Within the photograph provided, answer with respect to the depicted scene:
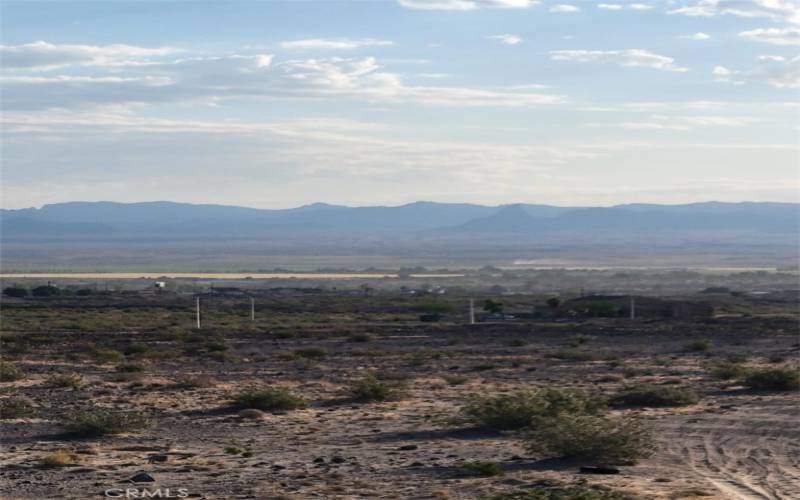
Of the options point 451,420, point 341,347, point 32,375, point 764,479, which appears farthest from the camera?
point 341,347

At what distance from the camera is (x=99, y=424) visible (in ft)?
67.6

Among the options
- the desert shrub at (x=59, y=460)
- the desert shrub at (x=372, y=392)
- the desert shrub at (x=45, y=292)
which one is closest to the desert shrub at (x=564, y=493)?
the desert shrub at (x=59, y=460)

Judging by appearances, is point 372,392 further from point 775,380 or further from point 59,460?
point 59,460

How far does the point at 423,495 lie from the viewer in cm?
1576

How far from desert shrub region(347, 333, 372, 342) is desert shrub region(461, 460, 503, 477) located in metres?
32.6

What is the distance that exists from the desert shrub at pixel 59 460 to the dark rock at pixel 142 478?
1.58 m

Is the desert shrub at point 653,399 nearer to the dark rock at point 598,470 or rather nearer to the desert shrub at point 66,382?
the dark rock at point 598,470

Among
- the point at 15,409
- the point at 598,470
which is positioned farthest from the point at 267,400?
the point at 598,470

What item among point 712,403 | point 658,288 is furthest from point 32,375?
point 658,288

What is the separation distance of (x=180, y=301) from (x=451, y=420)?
74357 mm

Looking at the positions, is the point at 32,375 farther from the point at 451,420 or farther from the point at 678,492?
the point at 678,492

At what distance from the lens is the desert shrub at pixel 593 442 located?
18.0 m

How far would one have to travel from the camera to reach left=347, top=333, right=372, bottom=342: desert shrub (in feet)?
164

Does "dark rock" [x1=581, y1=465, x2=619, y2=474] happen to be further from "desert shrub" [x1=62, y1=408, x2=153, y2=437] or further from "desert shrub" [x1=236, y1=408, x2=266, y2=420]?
"desert shrub" [x1=236, y1=408, x2=266, y2=420]
